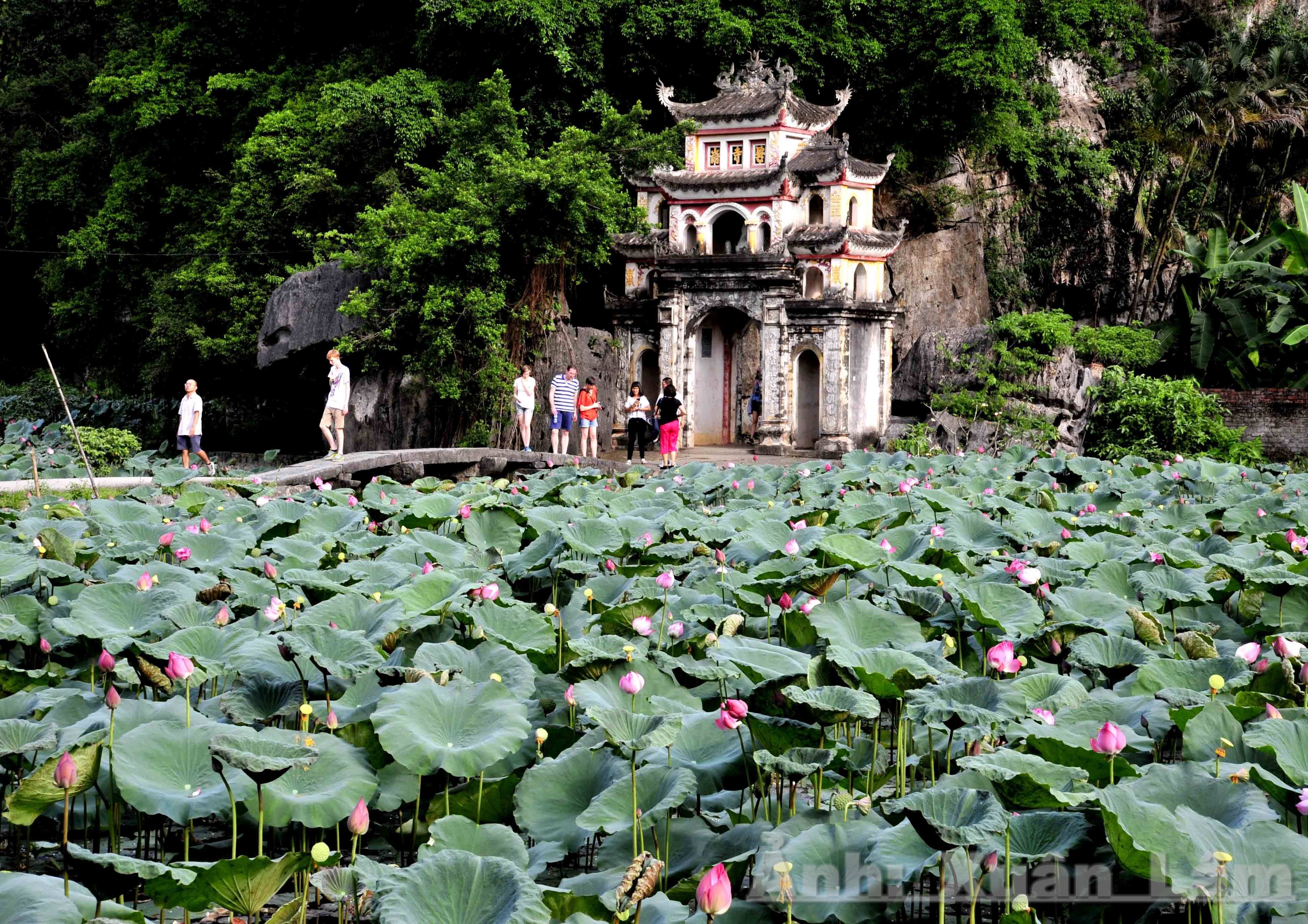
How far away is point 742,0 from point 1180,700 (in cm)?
2112

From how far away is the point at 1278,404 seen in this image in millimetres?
16562

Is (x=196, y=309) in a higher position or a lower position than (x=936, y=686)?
higher

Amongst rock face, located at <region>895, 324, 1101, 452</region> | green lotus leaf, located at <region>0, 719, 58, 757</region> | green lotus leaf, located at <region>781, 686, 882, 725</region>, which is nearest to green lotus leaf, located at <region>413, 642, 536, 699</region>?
green lotus leaf, located at <region>781, 686, 882, 725</region>

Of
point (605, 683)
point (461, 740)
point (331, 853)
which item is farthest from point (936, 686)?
point (331, 853)

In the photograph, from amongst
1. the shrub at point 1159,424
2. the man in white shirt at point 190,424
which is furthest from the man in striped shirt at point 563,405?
the shrub at point 1159,424

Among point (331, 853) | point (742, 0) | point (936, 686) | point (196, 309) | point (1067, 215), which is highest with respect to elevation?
point (742, 0)

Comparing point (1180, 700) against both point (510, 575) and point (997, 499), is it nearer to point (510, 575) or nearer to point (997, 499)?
point (510, 575)

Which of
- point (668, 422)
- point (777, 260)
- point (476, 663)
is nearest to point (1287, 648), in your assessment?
point (476, 663)

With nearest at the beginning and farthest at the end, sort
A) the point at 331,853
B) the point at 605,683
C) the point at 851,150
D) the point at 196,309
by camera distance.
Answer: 1. the point at 331,853
2. the point at 605,683
3. the point at 196,309
4. the point at 851,150

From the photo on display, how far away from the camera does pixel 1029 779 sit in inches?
85.1

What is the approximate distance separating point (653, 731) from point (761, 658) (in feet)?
2.27

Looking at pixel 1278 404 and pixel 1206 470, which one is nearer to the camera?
pixel 1206 470

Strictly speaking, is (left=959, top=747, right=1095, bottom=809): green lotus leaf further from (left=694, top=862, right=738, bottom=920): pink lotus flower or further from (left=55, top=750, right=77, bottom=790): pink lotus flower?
(left=55, top=750, right=77, bottom=790): pink lotus flower

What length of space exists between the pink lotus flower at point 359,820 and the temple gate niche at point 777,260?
58.5 ft
